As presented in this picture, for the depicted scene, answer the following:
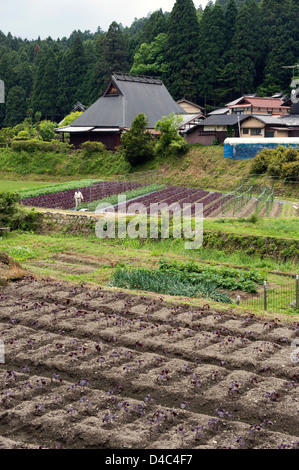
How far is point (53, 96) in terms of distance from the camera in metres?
56.2

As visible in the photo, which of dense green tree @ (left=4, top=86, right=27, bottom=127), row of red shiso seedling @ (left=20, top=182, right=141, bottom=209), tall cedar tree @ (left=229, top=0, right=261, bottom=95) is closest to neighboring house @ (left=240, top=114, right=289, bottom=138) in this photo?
row of red shiso seedling @ (left=20, top=182, right=141, bottom=209)

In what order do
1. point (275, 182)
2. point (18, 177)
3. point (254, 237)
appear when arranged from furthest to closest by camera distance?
point (18, 177)
point (275, 182)
point (254, 237)

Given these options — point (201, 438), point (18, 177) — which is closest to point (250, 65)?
point (18, 177)

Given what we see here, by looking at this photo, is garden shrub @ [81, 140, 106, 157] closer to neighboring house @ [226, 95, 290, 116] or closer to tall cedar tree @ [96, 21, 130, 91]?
neighboring house @ [226, 95, 290, 116]

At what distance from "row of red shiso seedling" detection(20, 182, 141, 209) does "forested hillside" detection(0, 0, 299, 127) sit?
24.3 m

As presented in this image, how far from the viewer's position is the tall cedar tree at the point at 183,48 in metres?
51.6

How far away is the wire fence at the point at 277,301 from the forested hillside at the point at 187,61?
1600 inches

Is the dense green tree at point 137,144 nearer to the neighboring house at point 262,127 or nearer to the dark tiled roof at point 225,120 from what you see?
the dark tiled roof at point 225,120

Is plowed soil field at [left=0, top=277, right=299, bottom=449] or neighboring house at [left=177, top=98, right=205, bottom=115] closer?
plowed soil field at [left=0, top=277, right=299, bottom=449]

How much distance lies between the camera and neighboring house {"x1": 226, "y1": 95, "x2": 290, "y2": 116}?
147 ft

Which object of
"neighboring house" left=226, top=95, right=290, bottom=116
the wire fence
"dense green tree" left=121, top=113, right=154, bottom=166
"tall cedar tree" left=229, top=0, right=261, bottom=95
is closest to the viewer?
the wire fence

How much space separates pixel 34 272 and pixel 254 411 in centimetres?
913

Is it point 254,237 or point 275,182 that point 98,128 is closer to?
point 275,182

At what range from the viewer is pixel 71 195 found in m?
28.6
